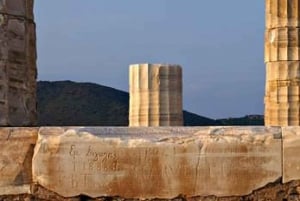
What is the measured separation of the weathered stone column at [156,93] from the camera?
16781 millimetres

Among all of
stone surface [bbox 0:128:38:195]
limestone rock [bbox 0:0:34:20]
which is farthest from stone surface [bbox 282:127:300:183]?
limestone rock [bbox 0:0:34:20]

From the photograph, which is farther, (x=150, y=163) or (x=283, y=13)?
(x=283, y=13)

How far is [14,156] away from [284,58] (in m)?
9.60

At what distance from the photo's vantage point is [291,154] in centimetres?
509

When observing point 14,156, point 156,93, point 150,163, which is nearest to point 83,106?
point 156,93

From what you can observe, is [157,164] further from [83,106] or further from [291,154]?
[83,106]

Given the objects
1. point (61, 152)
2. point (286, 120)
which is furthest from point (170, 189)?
point (286, 120)

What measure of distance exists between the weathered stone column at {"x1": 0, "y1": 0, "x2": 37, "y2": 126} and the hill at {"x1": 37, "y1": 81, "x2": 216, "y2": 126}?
2905 centimetres

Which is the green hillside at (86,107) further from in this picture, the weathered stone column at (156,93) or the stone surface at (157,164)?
the stone surface at (157,164)

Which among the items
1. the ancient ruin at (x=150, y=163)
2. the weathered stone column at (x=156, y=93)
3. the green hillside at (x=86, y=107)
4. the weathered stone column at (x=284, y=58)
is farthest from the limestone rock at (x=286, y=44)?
the green hillside at (x=86, y=107)

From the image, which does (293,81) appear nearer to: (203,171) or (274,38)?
(274,38)

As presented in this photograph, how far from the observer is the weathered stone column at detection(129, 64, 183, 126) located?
16781 millimetres

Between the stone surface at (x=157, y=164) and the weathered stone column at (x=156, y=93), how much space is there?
11.6m

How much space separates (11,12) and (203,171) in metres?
2.32
